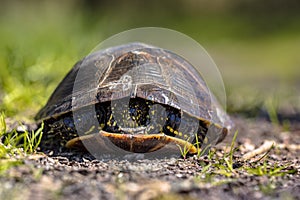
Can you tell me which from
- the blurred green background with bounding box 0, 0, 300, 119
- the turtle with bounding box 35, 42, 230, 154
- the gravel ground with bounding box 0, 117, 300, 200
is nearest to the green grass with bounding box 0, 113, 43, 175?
the gravel ground with bounding box 0, 117, 300, 200

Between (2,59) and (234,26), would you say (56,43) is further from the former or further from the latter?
(234,26)

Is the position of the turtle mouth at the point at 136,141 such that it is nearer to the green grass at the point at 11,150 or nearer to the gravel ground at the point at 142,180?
the gravel ground at the point at 142,180

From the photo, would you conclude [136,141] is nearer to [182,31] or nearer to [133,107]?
[133,107]

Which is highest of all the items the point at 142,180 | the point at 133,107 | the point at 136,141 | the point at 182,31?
the point at 182,31

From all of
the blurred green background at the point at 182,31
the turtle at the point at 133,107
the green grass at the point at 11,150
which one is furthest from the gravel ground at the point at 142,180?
the blurred green background at the point at 182,31

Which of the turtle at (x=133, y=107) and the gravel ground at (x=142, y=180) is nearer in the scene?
the gravel ground at (x=142, y=180)

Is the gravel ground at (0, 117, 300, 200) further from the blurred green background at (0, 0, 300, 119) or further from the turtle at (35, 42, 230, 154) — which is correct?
the blurred green background at (0, 0, 300, 119)

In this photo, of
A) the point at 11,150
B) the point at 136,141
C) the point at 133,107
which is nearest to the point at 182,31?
the point at 133,107
